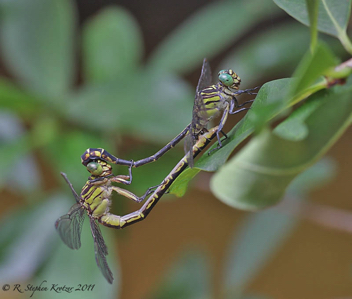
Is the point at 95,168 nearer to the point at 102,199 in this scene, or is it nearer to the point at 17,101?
the point at 102,199

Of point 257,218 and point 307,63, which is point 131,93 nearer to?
point 257,218

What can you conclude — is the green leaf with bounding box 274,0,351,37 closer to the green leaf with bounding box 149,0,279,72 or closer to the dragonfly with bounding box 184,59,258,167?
the dragonfly with bounding box 184,59,258,167

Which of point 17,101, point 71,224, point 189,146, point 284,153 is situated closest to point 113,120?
point 17,101

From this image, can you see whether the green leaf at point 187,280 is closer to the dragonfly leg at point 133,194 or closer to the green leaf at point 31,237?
the green leaf at point 31,237

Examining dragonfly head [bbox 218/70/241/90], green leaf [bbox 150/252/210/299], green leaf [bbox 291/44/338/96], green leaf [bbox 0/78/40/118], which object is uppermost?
green leaf [bbox 291/44/338/96]

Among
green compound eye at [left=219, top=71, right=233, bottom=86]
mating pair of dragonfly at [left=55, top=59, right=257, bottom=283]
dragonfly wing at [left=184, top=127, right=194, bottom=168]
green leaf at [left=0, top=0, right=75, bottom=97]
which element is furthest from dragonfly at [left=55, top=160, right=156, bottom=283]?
green leaf at [left=0, top=0, right=75, bottom=97]

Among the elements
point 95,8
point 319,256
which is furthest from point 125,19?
point 319,256
